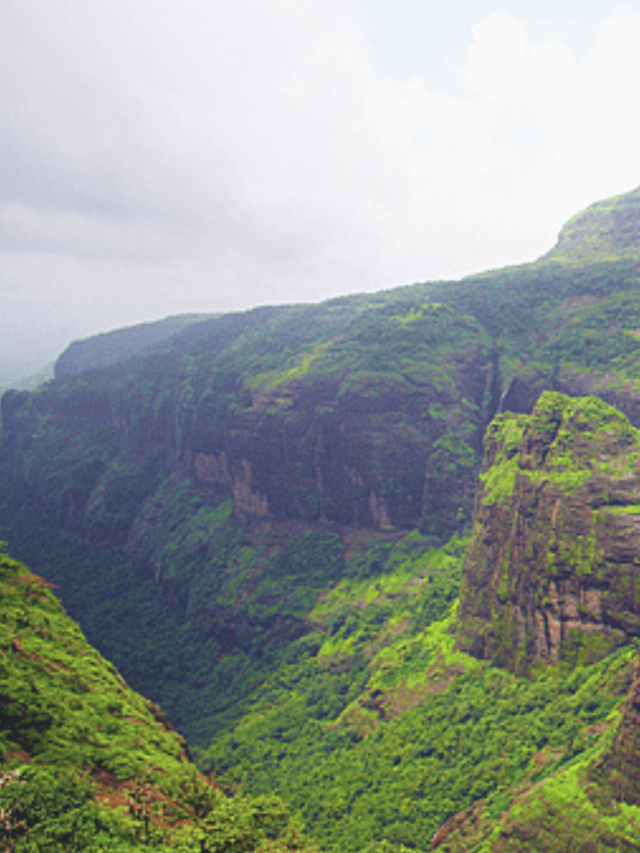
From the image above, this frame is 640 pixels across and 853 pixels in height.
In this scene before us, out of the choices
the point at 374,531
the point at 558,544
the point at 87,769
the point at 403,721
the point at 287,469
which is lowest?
the point at 403,721

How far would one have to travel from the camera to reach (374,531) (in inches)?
3725

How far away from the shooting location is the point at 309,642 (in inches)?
3219

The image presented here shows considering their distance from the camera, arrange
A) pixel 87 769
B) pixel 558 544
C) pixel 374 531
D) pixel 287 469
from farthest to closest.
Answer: pixel 287 469, pixel 374 531, pixel 558 544, pixel 87 769

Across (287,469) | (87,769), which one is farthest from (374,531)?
(87,769)

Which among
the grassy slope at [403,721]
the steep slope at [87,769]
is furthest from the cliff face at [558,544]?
the steep slope at [87,769]

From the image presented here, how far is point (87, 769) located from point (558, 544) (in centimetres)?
4014

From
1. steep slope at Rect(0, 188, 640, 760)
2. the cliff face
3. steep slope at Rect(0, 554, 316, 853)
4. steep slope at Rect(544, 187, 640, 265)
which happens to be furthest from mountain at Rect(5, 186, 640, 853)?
steep slope at Rect(0, 554, 316, 853)

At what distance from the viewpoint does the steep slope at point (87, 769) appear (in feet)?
48.2

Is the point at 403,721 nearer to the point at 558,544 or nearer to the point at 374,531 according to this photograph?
the point at 558,544

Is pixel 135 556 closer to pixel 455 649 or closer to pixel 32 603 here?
pixel 455 649

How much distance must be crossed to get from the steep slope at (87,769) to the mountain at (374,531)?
24.4m

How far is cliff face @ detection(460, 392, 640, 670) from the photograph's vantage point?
43.9 metres

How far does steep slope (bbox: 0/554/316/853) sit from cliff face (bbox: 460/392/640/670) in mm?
32026

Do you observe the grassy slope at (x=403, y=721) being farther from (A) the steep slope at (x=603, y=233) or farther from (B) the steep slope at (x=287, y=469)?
(A) the steep slope at (x=603, y=233)
